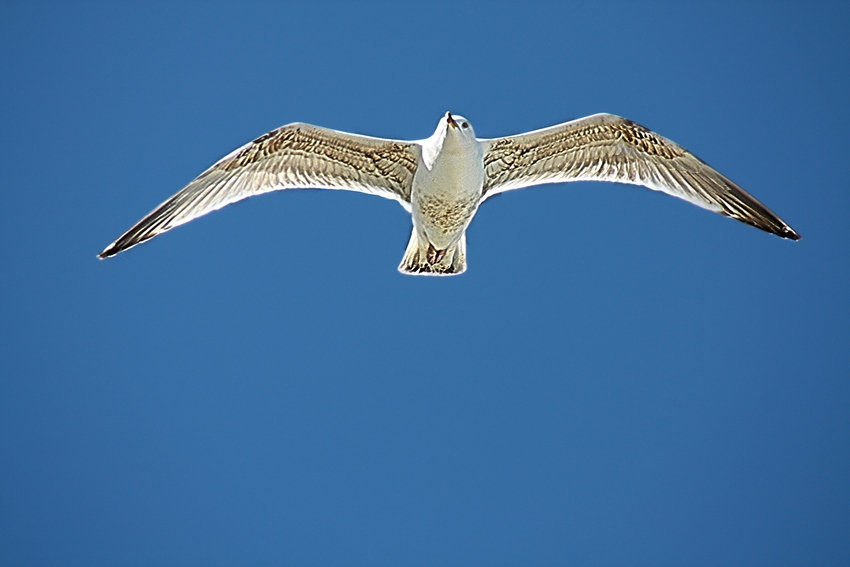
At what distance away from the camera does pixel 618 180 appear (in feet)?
29.1

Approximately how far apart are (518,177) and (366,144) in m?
1.39

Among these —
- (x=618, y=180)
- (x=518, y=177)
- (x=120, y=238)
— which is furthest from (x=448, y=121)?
(x=120, y=238)

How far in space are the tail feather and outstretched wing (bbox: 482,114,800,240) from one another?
0.57 metres

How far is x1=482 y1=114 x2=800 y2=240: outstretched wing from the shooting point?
855 cm

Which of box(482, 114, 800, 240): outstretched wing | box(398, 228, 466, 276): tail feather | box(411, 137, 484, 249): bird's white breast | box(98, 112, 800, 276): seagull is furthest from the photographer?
box(398, 228, 466, 276): tail feather

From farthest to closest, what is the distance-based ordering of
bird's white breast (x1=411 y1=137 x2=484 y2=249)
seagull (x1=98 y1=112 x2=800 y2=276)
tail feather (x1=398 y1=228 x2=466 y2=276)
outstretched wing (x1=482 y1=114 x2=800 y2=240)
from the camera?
tail feather (x1=398 y1=228 x2=466 y2=276) → outstretched wing (x1=482 y1=114 x2=800 y2=240) → seagull (x1=98 y1=112 x2=800 y2=276) → bird's white breast (x1=411 y1=137 x2=484 y2=249)

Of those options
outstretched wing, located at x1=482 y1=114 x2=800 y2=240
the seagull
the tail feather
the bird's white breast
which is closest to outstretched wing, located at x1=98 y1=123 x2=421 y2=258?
the seagull

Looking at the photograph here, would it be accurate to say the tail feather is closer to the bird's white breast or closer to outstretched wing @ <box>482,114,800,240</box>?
the bird's white breast

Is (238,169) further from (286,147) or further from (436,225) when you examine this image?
(436,225)

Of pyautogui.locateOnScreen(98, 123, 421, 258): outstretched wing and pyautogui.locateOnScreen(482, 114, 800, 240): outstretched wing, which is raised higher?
pyautogui.locateOnScreen(482, 114, 800, 240): outstretched wing

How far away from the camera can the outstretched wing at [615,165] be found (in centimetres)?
855

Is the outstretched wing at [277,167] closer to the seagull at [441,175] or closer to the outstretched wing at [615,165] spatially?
the seagull at [441,175]

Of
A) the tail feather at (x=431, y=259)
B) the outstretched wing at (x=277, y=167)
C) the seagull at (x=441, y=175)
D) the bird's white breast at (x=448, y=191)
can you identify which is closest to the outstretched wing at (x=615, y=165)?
the seagull at (x=441, y=175)

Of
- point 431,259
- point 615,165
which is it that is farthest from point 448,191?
point 615,165
